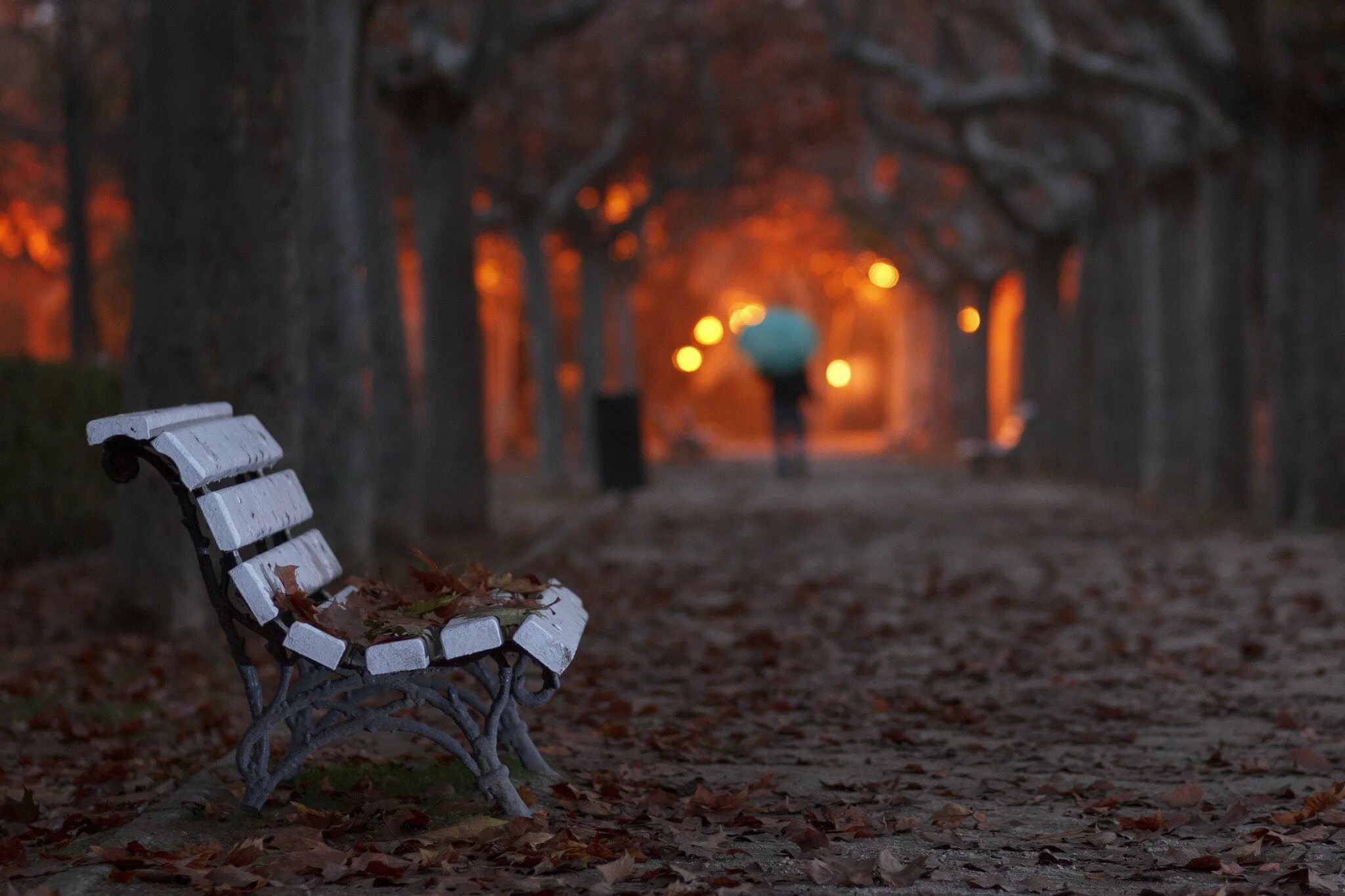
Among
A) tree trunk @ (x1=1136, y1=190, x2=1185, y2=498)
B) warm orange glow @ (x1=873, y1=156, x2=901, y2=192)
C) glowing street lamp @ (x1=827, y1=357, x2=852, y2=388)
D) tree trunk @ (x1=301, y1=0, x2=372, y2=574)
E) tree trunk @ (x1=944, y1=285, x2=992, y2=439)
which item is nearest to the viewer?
tree trunk @ (x1=301, y1=0, x2=372, y2=574)

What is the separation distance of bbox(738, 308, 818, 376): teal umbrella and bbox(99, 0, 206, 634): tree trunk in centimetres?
2077

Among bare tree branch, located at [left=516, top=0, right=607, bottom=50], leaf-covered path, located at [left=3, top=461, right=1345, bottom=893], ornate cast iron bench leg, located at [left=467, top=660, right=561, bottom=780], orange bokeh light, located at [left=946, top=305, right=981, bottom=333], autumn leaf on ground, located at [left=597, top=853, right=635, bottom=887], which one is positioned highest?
bare tree branch, located at [left=516, top=0, right=607, bottom=50]

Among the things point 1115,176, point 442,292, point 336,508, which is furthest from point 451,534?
point 1115,176

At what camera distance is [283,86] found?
10000mm

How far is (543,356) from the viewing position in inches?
1076

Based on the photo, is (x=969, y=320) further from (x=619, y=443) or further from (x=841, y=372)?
(x=841, y=372)

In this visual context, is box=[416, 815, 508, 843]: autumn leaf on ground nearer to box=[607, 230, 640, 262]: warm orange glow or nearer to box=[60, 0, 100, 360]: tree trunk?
box=[60, 0, 100, 360]: tree trunk

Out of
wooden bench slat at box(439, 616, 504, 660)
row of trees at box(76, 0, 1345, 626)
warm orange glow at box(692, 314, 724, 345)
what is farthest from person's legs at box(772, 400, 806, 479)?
warm orange glow at box(692, 314, 724, 345)

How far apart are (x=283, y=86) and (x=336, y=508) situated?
118 inches

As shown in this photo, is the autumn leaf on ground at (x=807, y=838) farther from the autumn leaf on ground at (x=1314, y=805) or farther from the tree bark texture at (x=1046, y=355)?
the tree bark texture at (x=1046, y=355)

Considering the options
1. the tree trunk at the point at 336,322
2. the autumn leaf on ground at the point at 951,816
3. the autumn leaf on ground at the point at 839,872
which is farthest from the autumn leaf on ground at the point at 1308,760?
the tree trunk at the point at 336,322

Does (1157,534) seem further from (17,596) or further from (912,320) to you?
(912,320)

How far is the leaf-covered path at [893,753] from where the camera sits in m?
5.10

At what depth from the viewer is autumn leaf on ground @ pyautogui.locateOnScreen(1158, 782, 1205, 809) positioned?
606cm
